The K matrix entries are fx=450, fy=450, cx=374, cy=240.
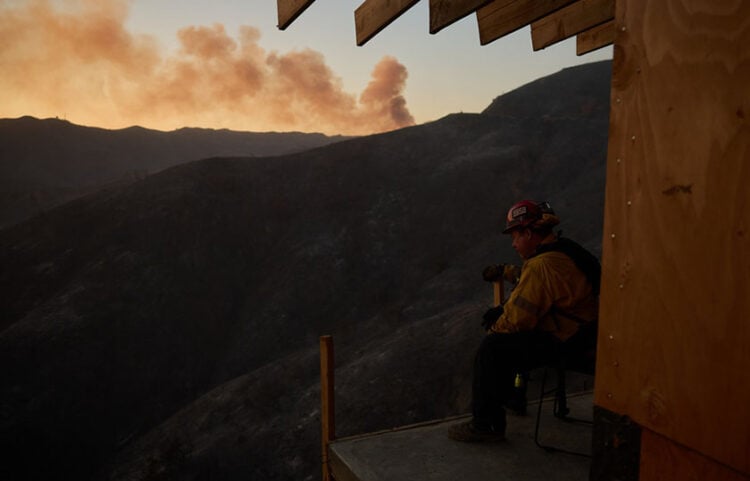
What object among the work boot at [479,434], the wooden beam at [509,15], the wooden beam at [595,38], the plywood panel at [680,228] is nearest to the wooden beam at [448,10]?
the wooden beam at [509,15]

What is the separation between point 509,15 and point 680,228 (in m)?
3.14

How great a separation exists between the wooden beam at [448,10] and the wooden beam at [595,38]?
6.82ft

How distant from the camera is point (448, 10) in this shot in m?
3.28

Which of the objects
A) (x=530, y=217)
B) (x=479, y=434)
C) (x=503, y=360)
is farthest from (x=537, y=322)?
(x=479, y=434)

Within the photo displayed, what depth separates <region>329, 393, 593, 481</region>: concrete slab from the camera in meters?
3.34

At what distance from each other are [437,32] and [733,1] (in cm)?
255

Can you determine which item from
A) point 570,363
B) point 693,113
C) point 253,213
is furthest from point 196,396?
point 693,113

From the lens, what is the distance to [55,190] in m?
56.3

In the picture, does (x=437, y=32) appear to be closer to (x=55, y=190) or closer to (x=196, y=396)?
(x=196, y=396)

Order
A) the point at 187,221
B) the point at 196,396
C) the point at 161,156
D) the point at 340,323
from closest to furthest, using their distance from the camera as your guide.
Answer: the point at 196,396 < the point at 340,323 < the point at 187,221 < the point at 161,156

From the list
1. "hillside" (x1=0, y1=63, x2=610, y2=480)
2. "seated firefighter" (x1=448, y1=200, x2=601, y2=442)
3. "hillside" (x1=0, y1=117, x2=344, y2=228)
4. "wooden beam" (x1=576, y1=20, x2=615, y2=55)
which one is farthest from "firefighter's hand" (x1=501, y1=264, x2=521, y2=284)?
"hillside" (x1=0, y1=117, x2=344, y2=228)

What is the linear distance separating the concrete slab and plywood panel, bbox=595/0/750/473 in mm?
2125

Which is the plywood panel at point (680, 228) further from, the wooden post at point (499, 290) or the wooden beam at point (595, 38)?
the wooden beam at point (595, 38)

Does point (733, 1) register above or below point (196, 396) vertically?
above
